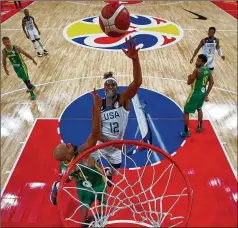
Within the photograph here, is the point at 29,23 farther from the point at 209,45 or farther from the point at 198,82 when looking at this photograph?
the point at 198,82

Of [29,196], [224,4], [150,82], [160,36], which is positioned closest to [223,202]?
[29,196]

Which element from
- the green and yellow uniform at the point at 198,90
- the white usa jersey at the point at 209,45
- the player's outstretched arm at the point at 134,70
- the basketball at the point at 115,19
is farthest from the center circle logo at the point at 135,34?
the player's outstretched arm at the point at 134,70

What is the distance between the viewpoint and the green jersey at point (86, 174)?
295 centimetres

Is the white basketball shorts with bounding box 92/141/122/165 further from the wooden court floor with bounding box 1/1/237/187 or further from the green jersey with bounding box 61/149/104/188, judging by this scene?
the wooden court floor with bounding box 1/1/237/187

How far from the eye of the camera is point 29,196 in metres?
4.04

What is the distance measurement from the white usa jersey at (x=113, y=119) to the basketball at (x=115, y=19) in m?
0.98

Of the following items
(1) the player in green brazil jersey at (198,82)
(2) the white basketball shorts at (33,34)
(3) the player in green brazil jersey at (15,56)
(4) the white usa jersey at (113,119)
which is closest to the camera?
(4) the white usa jersey at (113,119)

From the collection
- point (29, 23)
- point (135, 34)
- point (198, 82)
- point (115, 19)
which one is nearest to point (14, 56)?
point (29, 23)

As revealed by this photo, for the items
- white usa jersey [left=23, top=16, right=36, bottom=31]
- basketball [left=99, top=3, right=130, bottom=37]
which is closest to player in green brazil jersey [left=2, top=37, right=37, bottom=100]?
white usa jersey [left=23, top=16, right=36, bottom=31]

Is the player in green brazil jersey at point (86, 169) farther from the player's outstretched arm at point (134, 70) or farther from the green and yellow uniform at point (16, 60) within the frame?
the green and yellow uniform at point (16, 60)

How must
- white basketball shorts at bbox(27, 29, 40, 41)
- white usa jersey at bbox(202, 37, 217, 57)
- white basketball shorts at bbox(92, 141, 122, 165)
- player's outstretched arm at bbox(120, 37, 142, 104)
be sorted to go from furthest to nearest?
white basketball shorts at bbox(27, 29, 40, 41) → white usa jersey at bbox(202, 37, 217, 57) → white basketball shorts at bbox(92, 141, 122, 165) → player's outstretched arm at bbox(120, 37, 142, 104)

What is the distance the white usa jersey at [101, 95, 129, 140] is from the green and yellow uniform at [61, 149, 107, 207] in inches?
20.5

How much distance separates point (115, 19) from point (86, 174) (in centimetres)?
202

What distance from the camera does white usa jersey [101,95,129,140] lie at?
129 inches
